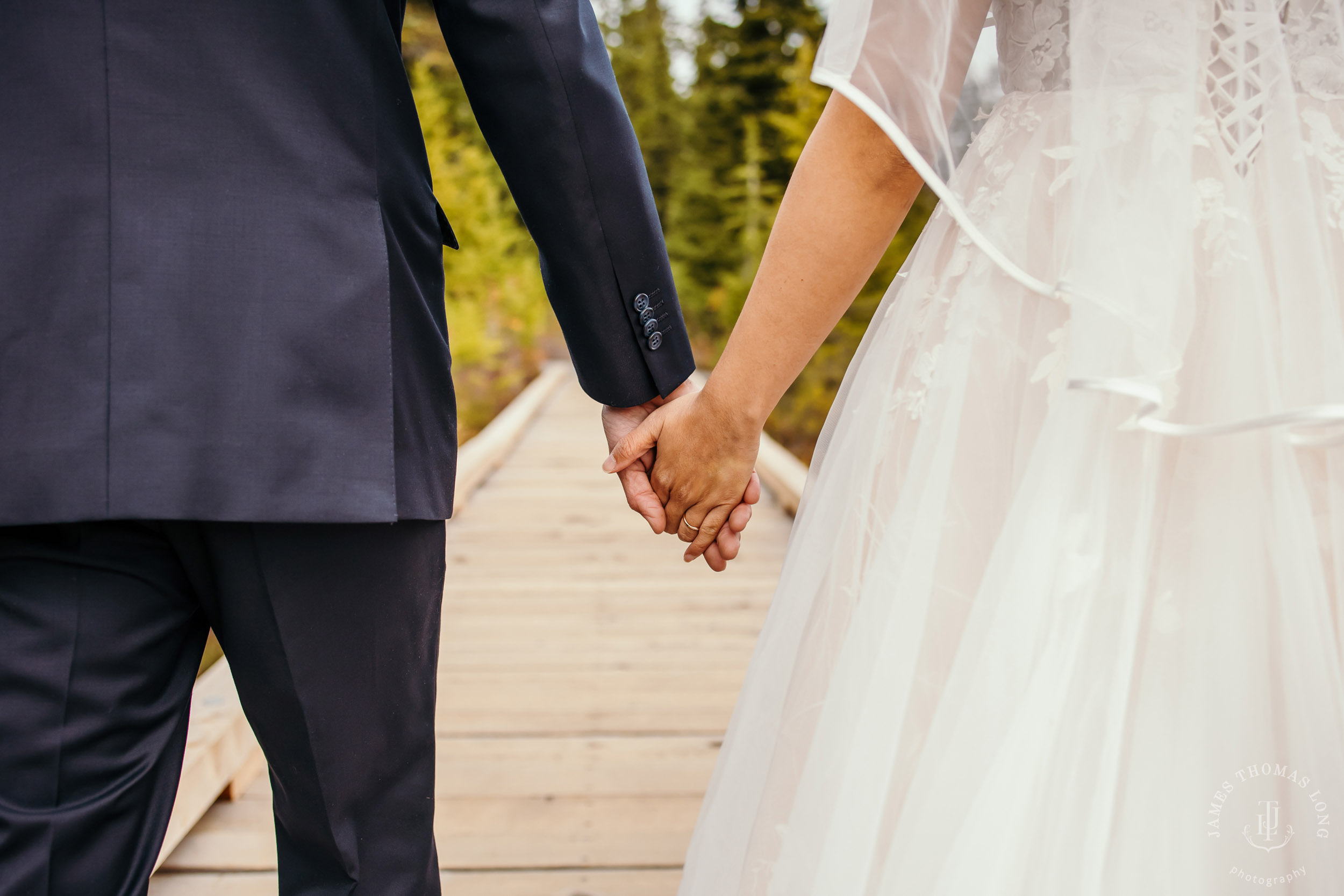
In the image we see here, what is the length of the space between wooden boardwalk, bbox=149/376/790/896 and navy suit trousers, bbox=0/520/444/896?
32.3 inches

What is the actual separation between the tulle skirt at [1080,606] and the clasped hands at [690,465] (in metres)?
0.35

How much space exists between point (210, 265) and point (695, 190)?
18938 mm

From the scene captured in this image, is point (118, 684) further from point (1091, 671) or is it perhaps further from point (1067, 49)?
point (1067, 49)

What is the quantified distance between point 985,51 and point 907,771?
685 mm

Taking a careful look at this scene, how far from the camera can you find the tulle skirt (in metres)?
0.77

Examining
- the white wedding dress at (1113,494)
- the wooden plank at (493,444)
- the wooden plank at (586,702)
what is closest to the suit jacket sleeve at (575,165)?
the white wedding dress at (1113,494)

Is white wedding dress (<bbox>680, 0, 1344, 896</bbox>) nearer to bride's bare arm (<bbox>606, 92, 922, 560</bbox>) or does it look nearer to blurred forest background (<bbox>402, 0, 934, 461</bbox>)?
bride's bare arm (<bbox>606, 92, 922, 560</bbox>)

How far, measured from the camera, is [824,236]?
971 millimetres

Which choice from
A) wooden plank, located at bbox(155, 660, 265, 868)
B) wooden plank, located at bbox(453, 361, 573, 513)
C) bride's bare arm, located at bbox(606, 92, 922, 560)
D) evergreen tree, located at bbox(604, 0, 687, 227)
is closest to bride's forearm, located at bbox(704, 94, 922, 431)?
bride's bare arm, located at bbox(606, 92, 922, 560)

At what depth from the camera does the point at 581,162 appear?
3.60ft

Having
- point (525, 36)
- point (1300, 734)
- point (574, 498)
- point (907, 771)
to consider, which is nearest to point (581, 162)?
point (525, 36)

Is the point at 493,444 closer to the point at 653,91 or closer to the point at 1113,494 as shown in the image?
the point at 1113,494

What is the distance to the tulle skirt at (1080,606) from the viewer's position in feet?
2.52

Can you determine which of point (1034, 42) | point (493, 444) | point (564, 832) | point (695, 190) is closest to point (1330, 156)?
point (1034, 42)
